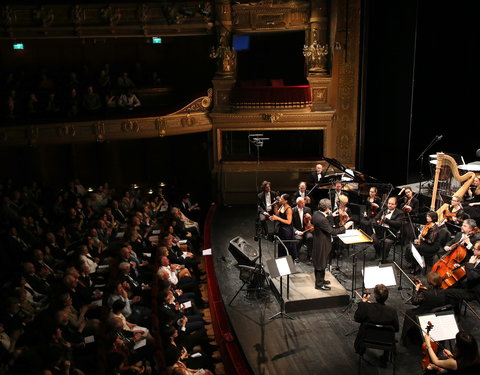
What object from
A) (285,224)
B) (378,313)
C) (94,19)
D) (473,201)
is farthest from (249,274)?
(94,19)

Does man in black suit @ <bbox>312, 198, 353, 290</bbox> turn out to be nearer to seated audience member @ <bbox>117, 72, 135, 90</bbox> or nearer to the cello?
the cello

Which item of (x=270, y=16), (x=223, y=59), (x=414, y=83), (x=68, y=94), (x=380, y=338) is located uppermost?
(x=270, y=16)

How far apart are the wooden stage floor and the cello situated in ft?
2.30

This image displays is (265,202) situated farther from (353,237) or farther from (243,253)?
(353,237)

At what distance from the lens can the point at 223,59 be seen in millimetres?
12984

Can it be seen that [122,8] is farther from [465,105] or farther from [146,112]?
[465,105]

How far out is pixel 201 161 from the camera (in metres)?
16.1

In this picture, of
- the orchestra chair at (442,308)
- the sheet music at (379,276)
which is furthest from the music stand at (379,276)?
the orchestra chair at (442,308)

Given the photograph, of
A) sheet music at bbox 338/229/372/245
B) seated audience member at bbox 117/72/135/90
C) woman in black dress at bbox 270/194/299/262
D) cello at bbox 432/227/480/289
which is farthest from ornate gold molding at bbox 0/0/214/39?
cello at bbox 432/227/480/289

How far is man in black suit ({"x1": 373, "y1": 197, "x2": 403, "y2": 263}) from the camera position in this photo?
8.66 m

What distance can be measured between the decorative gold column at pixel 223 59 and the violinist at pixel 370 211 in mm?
5265

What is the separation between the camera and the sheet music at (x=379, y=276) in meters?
6.10

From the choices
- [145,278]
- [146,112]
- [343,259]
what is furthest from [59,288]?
[146,112]

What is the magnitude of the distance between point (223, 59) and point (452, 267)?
8.35 m
